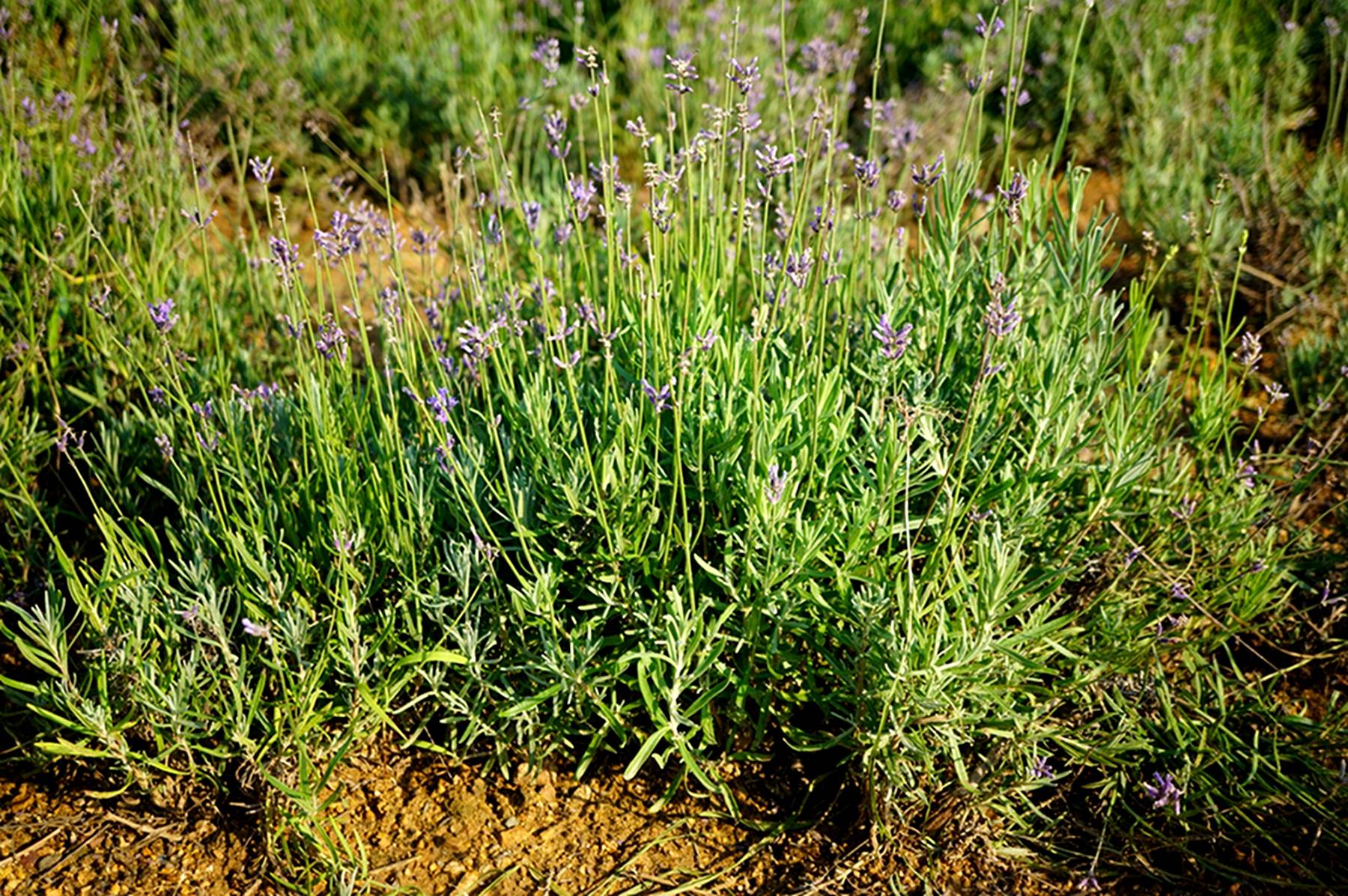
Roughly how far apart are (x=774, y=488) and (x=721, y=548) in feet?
1.29

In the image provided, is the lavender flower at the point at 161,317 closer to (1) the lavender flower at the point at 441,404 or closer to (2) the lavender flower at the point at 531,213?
(1) the lavender flower at the point at 441,404

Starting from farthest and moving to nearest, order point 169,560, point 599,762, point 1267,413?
point 1267,413, point 599,762, point 169,560

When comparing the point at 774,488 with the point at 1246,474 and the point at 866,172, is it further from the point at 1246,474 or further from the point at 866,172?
the point at 1246,474

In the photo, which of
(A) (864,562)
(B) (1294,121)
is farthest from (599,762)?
(B) (1294,121)

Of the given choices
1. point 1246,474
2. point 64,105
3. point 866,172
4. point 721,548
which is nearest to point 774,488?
point 721,548

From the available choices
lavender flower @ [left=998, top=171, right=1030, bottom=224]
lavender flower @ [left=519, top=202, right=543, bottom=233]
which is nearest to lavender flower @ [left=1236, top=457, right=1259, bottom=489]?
lavender flower @ [left=998, top=171, right=1030, bottom=224]

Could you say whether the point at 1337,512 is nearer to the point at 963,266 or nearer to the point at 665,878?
the point at 963,266

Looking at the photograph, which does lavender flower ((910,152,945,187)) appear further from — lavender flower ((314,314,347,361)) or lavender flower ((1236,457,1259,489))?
lavender flower ((314,314,347,361))

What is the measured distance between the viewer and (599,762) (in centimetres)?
251

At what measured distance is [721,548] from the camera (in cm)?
245

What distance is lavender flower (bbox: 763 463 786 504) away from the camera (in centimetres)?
201

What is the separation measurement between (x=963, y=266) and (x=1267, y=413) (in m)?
1.38

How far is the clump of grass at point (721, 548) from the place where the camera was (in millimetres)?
2186

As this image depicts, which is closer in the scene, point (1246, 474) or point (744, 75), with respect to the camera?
point (744, 75)
